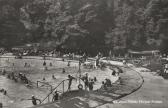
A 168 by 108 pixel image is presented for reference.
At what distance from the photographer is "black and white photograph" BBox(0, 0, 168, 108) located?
1136 inches

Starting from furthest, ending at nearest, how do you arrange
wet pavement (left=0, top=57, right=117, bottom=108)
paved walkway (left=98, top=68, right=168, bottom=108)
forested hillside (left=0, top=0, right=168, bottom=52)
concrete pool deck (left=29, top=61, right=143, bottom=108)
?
forested hillside (left=0, top=0, right=168, bottom=52) < wet pavement (left=0, top=57, right=117, bottom=108) < concrete pool deck (left=29, top=61, right=143, bottom=108) < paved walkway (left=98, top=68, right=168, bottom=108)

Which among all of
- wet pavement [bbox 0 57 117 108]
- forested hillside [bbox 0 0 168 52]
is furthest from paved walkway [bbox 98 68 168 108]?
forested hillside [bbox 0 0 168 52]

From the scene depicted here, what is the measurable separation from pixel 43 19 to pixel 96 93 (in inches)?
2719

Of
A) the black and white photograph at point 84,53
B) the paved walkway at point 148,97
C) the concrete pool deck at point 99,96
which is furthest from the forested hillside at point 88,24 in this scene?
the concrete pool deck at point 99,96

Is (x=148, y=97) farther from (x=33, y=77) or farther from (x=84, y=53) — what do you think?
(x=84, y=53)

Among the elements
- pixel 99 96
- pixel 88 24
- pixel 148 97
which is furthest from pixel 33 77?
pixel 88 24

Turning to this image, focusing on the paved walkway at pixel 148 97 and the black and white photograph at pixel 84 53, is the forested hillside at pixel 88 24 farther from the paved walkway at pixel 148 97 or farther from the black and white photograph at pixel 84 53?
the paved walkway at pixel 148 97

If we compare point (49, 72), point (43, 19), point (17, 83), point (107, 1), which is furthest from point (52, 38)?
point (17, 83)

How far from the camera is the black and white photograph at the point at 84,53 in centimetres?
2886

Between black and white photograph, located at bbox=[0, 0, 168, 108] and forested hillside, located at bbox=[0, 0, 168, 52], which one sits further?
forested hillside, located at bbox=[0, 0, 168, 52]

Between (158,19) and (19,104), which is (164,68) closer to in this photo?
(19,104)

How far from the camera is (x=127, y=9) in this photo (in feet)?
268

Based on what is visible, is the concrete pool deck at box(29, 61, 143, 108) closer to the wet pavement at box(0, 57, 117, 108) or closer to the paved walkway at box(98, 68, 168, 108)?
the paved walkway at box(98, 68, 168, 108)

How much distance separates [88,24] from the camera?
82.4 metres
